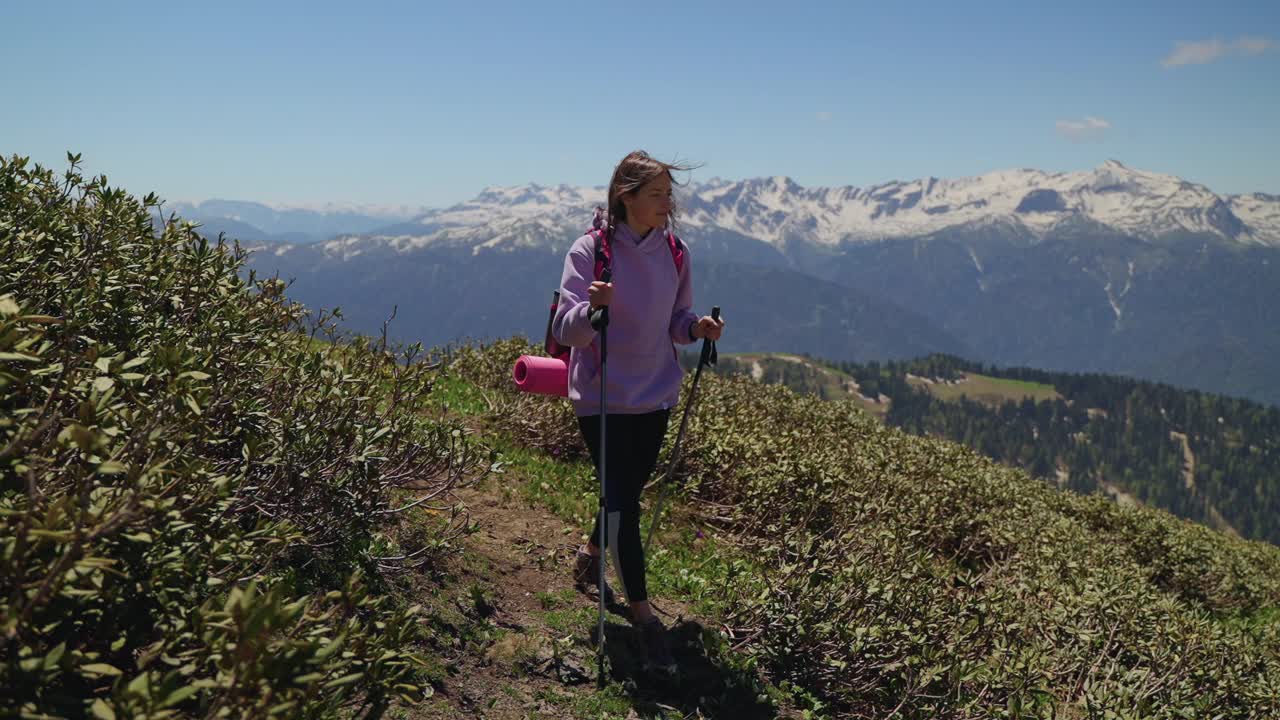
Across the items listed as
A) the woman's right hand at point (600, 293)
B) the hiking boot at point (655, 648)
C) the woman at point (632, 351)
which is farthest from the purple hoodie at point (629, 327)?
the hiking boot at point (655, 648)

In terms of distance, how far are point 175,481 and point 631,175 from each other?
412 centimetres

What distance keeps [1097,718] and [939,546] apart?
203 inches

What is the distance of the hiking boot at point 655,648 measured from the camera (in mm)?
6137

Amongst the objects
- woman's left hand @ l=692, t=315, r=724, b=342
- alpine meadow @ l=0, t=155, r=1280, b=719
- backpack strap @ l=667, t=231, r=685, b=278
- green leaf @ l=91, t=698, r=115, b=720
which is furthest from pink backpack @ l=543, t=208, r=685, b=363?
green leaf @ l=91, t=698, r=115, b=720

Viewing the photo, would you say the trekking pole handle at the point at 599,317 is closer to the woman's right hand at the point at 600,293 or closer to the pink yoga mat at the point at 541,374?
the woman's right hand at the point at 600,293

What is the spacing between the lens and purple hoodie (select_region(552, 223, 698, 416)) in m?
6.32

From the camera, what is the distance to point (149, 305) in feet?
18.0

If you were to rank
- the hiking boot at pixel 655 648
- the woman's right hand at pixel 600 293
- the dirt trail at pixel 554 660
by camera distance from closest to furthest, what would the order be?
the dirt trail at pixel 554 660, the woman's right hand at pixel 600 293, the hiking boot at pixel 655 648

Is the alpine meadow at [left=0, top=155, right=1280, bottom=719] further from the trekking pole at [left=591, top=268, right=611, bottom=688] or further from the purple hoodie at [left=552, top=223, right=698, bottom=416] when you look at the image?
the purple hoodie at [left=552, top=223, right=698, bottom=416]

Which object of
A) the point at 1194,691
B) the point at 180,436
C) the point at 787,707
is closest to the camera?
the point at 180,436

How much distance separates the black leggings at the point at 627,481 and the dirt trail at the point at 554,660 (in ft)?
2.12

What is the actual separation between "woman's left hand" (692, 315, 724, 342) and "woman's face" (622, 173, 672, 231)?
89cm

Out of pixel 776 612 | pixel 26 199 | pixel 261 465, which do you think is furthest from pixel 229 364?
pixel 776 612

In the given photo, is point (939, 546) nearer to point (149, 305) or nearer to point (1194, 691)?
point (1194, 691)
